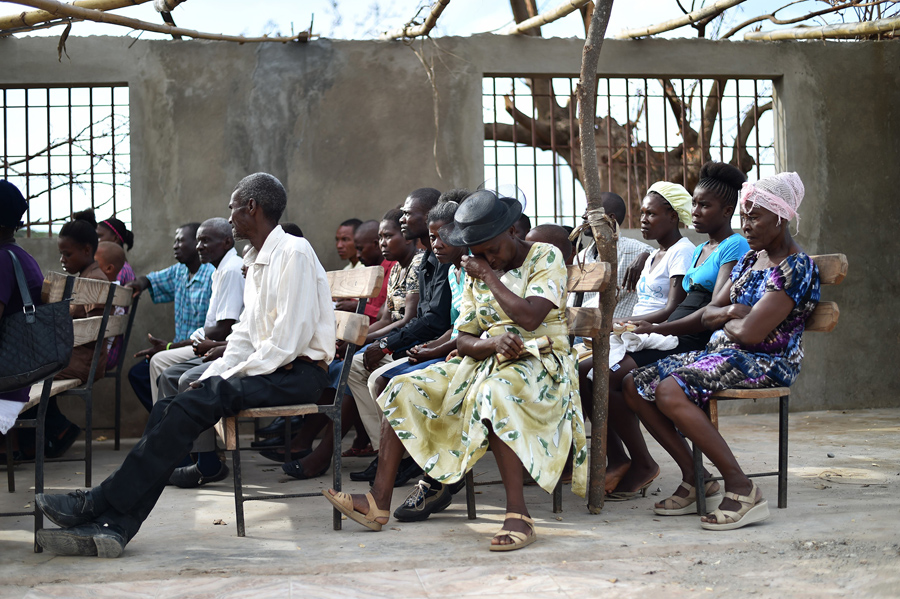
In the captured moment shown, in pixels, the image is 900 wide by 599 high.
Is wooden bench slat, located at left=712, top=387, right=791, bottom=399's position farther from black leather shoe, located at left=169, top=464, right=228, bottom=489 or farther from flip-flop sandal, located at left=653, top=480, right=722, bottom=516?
black leather shoe, located at left=169, top=464, right=228, bottom=489

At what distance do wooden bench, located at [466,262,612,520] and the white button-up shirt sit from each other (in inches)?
38.0

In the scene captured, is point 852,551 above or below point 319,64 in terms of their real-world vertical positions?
below

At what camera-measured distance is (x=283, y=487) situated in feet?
16.3

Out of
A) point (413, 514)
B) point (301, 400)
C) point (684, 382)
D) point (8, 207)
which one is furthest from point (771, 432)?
point (8, 207)

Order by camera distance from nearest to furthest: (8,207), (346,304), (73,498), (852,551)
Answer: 1. (852,551)
2. (73,498)
3. (8,207)
4. (346,304)

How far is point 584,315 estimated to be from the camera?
411cm

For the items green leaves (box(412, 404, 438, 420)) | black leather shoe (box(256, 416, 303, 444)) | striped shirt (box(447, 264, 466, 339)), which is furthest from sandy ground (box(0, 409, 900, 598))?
black leather shoe (box(256, 416, 303, 444))

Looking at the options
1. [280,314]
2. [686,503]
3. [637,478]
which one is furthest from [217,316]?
[686,503]

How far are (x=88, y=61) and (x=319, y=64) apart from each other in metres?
1.89

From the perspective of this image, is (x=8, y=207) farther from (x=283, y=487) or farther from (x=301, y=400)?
(x=283, y=487)

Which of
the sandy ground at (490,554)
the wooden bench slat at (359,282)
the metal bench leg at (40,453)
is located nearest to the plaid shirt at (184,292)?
the wooden bench slat at (359,282)

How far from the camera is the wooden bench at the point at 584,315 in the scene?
4051 mm

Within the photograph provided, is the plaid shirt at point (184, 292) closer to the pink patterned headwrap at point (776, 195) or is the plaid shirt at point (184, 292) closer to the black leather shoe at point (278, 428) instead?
the black leather shoe at point (278, 428)

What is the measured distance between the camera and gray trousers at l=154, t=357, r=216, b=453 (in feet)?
15.6
